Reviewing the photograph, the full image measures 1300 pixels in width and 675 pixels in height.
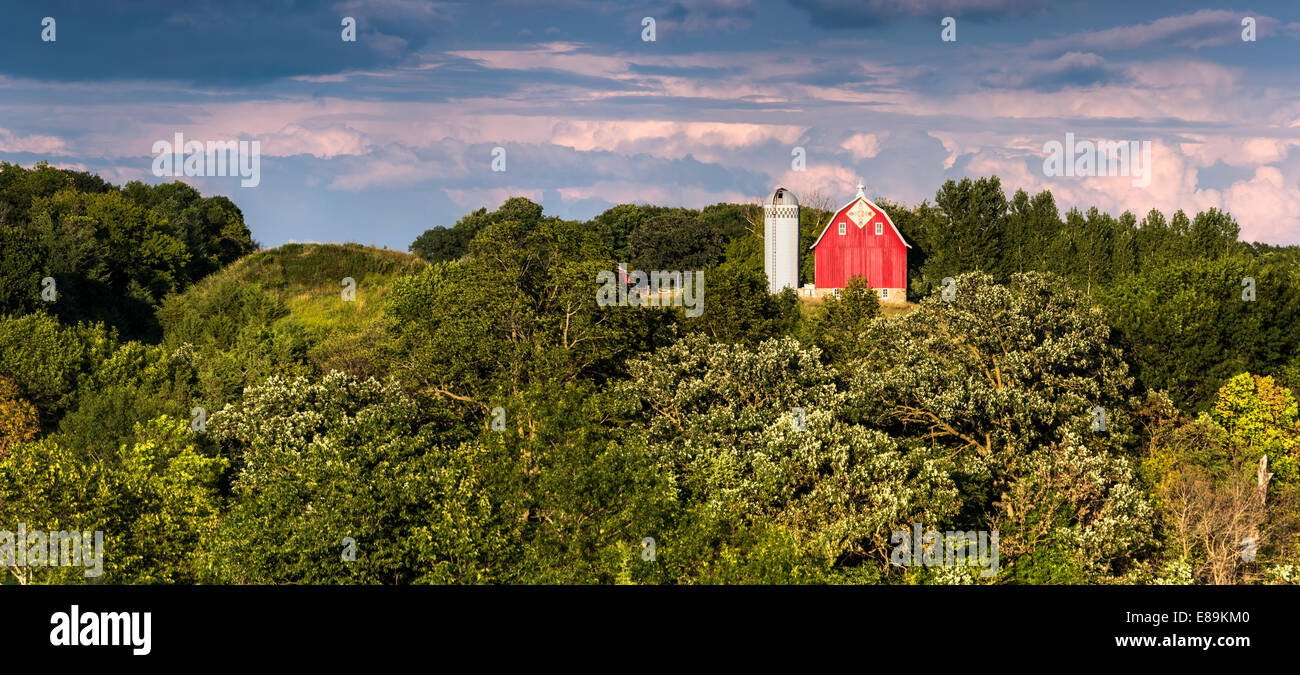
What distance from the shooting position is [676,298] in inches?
2579

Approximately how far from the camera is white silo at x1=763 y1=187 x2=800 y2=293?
11131 centimetres

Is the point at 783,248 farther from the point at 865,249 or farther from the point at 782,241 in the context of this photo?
the point at 865,249

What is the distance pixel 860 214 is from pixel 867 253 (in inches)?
172

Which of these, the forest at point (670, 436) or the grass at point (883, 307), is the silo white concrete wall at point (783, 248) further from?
the forest at point (670, 436)

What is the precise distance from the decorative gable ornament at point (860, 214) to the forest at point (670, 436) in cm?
4007

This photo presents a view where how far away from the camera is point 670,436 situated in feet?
160

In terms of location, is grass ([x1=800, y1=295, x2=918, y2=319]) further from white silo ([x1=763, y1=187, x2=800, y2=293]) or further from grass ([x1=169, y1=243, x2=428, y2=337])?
grass ([x1=169, y1=243, x2=428, y2=337])

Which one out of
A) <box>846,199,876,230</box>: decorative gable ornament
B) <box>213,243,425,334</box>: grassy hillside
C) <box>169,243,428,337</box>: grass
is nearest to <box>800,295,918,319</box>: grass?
<box>846,199,876,230</box>: decorative gable ornament

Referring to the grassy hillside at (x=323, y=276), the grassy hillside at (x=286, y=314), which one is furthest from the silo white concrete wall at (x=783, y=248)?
the grassy hillside at (x=286, y=314)

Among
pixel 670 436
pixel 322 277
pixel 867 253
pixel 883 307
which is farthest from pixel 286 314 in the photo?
pixel 670 436

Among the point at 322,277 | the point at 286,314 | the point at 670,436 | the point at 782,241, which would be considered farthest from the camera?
the point at 322,277

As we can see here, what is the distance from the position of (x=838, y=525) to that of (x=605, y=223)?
132434mm

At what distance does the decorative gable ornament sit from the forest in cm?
4007
